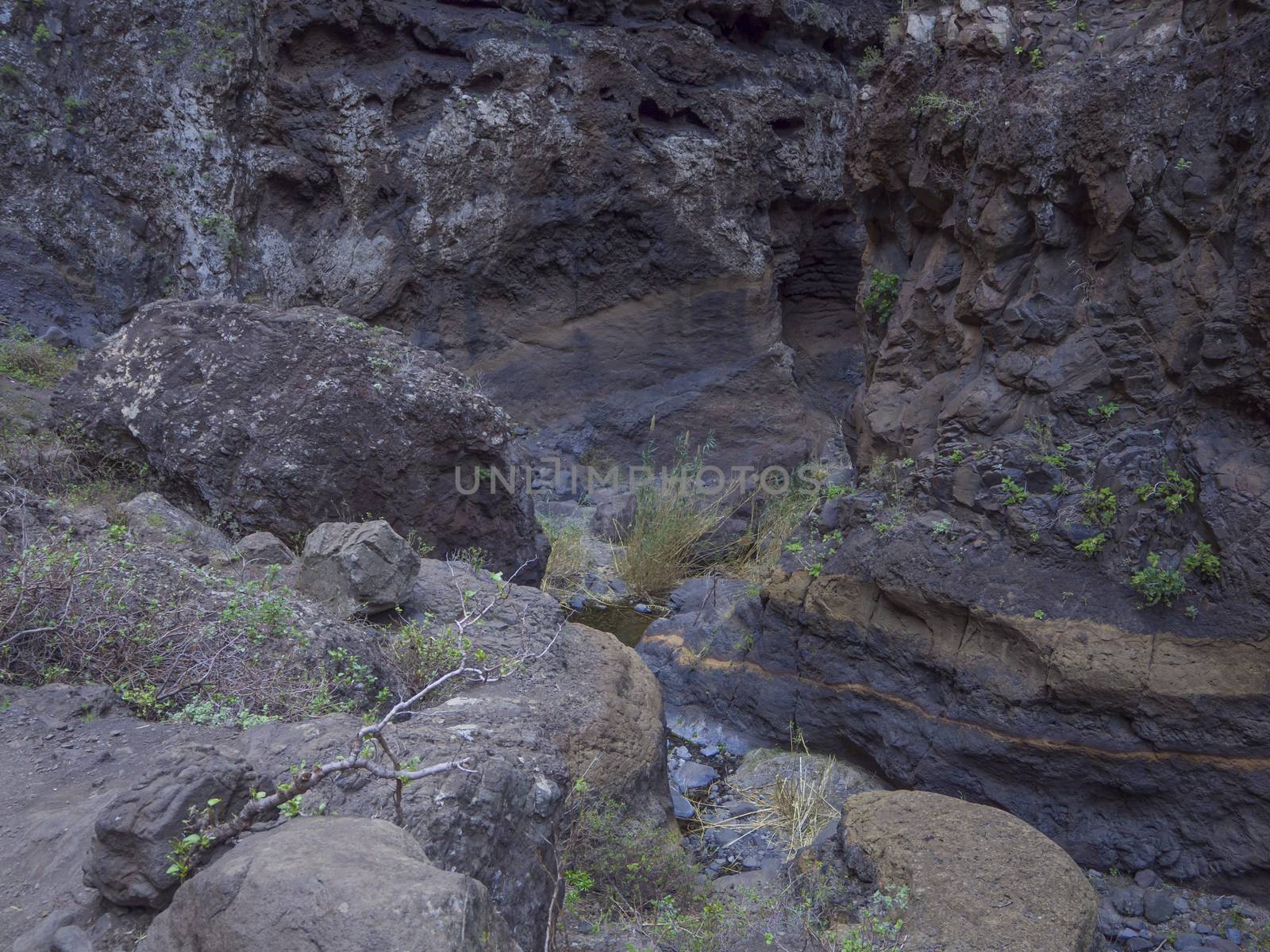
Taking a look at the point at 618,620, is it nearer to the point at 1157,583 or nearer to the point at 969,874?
the point at 1157,583

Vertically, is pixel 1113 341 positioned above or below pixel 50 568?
above

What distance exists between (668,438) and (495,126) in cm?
309

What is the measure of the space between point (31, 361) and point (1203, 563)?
6.48m

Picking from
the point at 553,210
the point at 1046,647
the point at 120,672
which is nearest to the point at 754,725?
the point at 1046,647

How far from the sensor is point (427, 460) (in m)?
5.05

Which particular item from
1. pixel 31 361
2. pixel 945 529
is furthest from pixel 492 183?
pixel 945 529

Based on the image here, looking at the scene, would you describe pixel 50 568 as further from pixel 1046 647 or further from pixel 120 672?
pixel 1046 647

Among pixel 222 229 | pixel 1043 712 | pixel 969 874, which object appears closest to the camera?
pixel 969 874

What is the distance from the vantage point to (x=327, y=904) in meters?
1.36

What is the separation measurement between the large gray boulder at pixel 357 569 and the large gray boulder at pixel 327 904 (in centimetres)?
210

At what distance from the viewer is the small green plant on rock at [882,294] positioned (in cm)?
535

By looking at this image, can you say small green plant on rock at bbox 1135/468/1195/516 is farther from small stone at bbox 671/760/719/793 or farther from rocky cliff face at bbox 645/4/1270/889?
small stone at bbox 671/760/719/793

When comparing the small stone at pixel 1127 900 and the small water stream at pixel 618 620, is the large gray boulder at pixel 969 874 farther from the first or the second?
the small water stream at pixel 618 620

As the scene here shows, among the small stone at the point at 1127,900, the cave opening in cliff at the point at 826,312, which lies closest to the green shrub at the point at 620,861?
the small stone at the point at 1127,900
